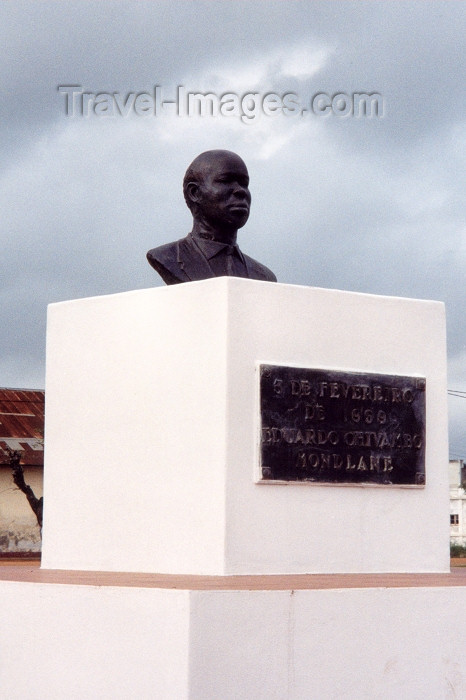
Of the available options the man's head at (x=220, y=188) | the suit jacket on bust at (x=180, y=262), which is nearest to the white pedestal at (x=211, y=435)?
the suit jacket on bust at (x=180, y=262)

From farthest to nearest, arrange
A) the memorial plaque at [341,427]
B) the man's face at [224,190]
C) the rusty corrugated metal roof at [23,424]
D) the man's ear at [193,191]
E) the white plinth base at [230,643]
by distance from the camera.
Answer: the rusty corrugated metal roof at [23,424], the man's ear at [193,191], the man's face at [224,190], the memorial plaque at [341,427], the white plinth base at [230,643]

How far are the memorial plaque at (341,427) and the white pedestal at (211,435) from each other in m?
0.08

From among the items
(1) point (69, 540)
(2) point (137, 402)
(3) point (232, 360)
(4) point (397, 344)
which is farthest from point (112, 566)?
(4) point (397, 344)

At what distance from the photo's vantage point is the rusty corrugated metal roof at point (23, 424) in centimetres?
2298

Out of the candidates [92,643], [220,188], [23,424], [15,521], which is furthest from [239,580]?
[23,424]

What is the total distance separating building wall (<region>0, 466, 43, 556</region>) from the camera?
892 inches

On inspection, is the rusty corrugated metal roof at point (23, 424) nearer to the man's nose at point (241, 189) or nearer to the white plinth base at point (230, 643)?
the man's nose at point (241, 189)

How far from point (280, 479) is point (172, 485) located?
0.63 meters

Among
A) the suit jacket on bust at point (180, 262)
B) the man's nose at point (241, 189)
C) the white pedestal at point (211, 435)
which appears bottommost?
the white pedestal at point (211, 435)

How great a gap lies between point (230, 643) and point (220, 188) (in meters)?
3.38

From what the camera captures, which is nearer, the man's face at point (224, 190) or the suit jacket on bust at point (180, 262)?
the suit jacket on bust at point (180, 262)

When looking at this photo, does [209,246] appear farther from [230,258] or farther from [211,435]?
[211,435]

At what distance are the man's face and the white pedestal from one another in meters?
0.96

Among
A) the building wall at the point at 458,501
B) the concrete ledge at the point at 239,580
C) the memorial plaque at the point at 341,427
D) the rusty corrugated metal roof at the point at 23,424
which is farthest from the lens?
the building wall at the point at 458,501
